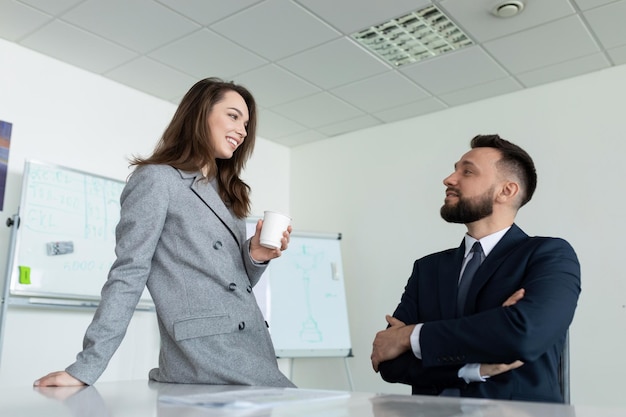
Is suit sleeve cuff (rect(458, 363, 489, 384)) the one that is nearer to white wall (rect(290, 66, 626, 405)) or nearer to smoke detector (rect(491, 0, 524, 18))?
smoke detector (rect(491, 0, 524, 18))

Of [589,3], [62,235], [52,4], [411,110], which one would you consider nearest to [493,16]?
[589,3]

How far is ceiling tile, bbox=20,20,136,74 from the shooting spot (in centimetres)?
313

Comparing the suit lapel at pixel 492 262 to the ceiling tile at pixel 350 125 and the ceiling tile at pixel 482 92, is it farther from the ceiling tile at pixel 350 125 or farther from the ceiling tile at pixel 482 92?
the ceiling tile at pixel 350 125

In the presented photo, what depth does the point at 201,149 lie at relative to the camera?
1398 millimetres

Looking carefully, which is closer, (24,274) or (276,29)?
(24,274)

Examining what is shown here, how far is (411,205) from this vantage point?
13.9 ft

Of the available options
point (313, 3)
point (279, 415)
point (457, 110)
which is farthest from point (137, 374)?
point (279, 415)

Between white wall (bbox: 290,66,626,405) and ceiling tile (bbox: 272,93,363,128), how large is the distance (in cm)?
36

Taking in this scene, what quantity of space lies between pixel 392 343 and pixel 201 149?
2.20 ft

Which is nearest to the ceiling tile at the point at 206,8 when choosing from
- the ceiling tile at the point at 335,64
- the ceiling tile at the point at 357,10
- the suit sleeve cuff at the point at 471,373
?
the ceiling tile at the point at 357,10

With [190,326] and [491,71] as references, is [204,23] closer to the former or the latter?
[491,71]

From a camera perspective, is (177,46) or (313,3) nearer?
(313,3)

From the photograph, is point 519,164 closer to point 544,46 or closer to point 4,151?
point 544,46

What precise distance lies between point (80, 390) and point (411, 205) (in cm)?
351
